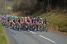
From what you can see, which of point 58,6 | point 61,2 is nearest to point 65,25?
point 58,6

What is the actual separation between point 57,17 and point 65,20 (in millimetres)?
768

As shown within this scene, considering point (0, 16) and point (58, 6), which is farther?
point (58, 6)

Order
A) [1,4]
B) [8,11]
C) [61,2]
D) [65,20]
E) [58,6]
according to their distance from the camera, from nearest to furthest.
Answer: [8,11], [1,4], [65,20], [58,6], [61,2]

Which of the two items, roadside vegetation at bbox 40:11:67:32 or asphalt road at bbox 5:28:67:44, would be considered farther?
roadside vegetation at bbox 40:11:67:32

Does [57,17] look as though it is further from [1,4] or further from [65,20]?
[1,4]

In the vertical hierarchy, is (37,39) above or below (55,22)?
below

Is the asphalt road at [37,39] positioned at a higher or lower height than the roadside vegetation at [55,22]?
lower

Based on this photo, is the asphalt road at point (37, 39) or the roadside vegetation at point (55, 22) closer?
the asphalt road at point (37, 39)

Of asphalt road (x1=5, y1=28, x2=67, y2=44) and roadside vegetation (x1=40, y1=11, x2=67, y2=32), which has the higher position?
roadside vegetation (x1=40, y1=11, x2=67, y2=32)

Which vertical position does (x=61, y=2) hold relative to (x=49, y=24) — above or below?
above

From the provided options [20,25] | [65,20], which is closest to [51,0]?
[65,20]

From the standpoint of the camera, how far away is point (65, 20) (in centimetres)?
2120

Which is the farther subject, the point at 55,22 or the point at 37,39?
the point at 55,22

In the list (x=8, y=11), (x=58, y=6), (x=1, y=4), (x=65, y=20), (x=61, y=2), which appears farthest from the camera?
(x=61, y=2)
